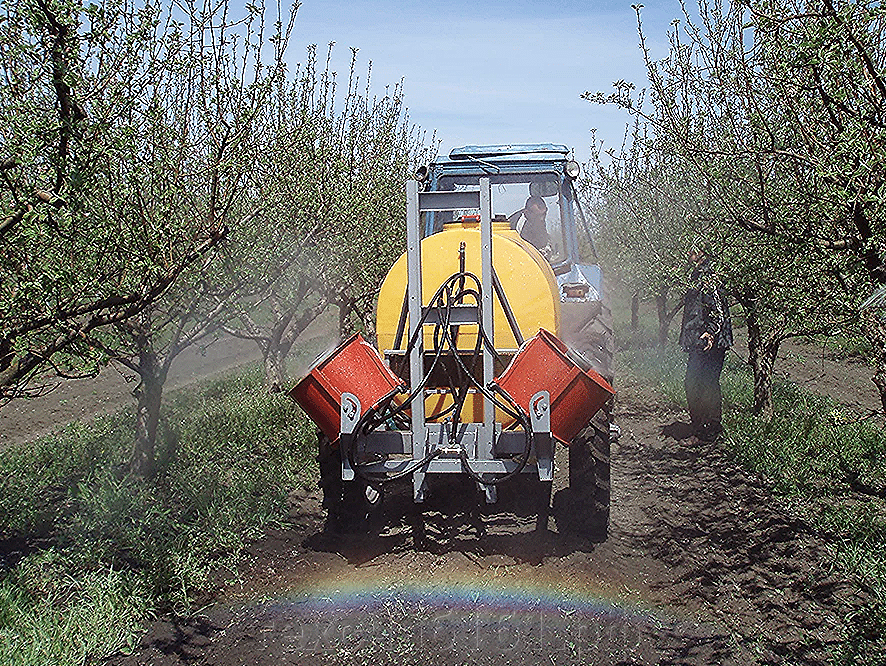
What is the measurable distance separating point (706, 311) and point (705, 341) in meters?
0.30

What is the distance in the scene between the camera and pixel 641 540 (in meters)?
5.68

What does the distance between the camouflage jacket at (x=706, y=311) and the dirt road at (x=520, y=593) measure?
2.26 meters

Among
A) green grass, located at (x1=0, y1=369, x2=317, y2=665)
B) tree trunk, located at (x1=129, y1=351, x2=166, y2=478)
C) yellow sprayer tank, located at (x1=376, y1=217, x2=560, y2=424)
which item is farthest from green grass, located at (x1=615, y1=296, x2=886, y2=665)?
tree trunk, located at (x1=129, y1=351, x2=166, y2=478)

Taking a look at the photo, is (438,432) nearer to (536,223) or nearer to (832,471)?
(536,223)

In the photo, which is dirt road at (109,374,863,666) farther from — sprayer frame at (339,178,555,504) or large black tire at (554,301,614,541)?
sprayer frame at (339,178,555,504)

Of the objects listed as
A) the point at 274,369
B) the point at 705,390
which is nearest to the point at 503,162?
the point at 705,390

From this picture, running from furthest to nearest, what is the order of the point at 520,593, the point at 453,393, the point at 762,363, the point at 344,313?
the point at 344,313 → the point at 762,363 → the point at 453,393 → the point at 520,593

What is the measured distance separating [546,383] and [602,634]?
133cm

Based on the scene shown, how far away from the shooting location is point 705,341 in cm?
842

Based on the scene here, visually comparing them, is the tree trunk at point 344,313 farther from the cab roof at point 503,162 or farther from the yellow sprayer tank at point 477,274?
the yellow sprayer tank at point 477,274

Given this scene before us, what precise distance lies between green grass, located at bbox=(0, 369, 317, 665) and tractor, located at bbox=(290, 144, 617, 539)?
1.01 meters

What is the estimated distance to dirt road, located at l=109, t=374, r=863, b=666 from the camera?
13.3ft

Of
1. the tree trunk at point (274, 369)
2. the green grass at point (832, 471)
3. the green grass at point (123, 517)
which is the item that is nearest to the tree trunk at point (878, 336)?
the green grass at point (832, 471)

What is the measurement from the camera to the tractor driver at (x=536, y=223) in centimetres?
667
